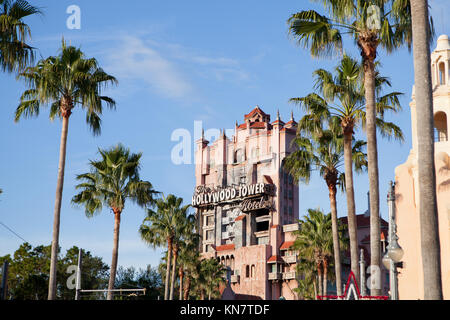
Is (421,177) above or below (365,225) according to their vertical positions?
below

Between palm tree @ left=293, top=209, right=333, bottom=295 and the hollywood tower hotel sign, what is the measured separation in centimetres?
3962

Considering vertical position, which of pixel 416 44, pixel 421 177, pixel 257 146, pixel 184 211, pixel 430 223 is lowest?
pixel 430 223

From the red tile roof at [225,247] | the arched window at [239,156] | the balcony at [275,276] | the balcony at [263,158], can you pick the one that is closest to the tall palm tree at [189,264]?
the balcony at [275,276]

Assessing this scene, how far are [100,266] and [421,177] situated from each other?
98691mm

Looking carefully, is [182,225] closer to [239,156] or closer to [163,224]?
[163,224]

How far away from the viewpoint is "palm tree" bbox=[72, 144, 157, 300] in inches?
1581

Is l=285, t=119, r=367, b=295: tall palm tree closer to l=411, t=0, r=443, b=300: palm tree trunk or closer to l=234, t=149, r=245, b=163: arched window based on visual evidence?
l=411, t=0, r=443, b=300: palm tree trunk

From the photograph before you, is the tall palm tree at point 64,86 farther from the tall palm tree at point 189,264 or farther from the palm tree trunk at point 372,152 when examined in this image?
the tall palm tree at point 189,264

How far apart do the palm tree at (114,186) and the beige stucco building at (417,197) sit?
1763 cm

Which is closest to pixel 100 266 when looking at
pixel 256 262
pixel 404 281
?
pixel 256 262

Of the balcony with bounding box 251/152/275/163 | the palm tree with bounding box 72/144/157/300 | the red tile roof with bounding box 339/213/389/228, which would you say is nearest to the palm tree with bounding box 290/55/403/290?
the palm tree with bounding box 72/144/157/300

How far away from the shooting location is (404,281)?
39.8m

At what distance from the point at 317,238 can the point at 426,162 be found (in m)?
43.6
